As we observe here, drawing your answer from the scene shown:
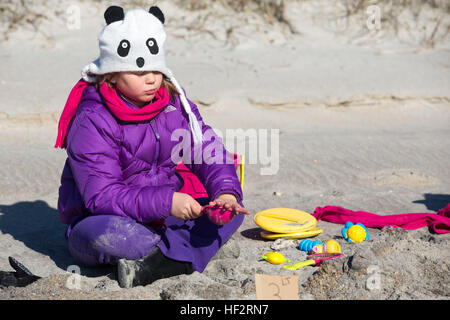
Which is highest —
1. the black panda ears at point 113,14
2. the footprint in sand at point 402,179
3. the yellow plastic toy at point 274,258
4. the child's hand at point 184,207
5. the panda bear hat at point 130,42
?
the black panda ears at point 113,14

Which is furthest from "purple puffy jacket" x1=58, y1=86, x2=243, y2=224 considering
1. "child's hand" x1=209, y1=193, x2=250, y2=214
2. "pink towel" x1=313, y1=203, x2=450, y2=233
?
"pink towel" x1=313, y1=203, x2=450, y2=233

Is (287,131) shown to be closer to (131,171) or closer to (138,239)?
(131,171)

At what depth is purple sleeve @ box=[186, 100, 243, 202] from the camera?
2.97 meters

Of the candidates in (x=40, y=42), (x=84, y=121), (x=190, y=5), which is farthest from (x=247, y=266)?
(x=190, y=5)

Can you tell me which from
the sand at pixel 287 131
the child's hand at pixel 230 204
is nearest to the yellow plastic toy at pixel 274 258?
the sand at pixel 287 131

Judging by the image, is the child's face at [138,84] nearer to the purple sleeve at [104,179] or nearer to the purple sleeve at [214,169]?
the purple sleeve at [104,179]

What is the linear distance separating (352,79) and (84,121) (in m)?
4.56

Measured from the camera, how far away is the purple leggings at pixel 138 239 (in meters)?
2.84

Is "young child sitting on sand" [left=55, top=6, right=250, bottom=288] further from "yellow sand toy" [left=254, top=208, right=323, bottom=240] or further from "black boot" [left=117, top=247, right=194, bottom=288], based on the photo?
"yellow sand toy" [left=254, top=208, right=323, bottom=240]

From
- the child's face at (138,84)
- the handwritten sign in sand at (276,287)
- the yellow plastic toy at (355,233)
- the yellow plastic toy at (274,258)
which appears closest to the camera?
the handwritten sign in sand at (276,287)

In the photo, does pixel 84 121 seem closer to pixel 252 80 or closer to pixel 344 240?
pixel 344 240

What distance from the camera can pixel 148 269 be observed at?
2.86m

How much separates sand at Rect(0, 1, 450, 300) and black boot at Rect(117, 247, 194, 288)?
0.05 m

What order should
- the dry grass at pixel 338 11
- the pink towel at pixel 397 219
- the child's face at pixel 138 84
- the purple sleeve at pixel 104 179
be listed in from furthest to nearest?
the dry grass at pixel 338 11 < the pink towel at pixel 397 219 < the child's face at pixel 138 84 < the purple sleeve at pixel 104 179
